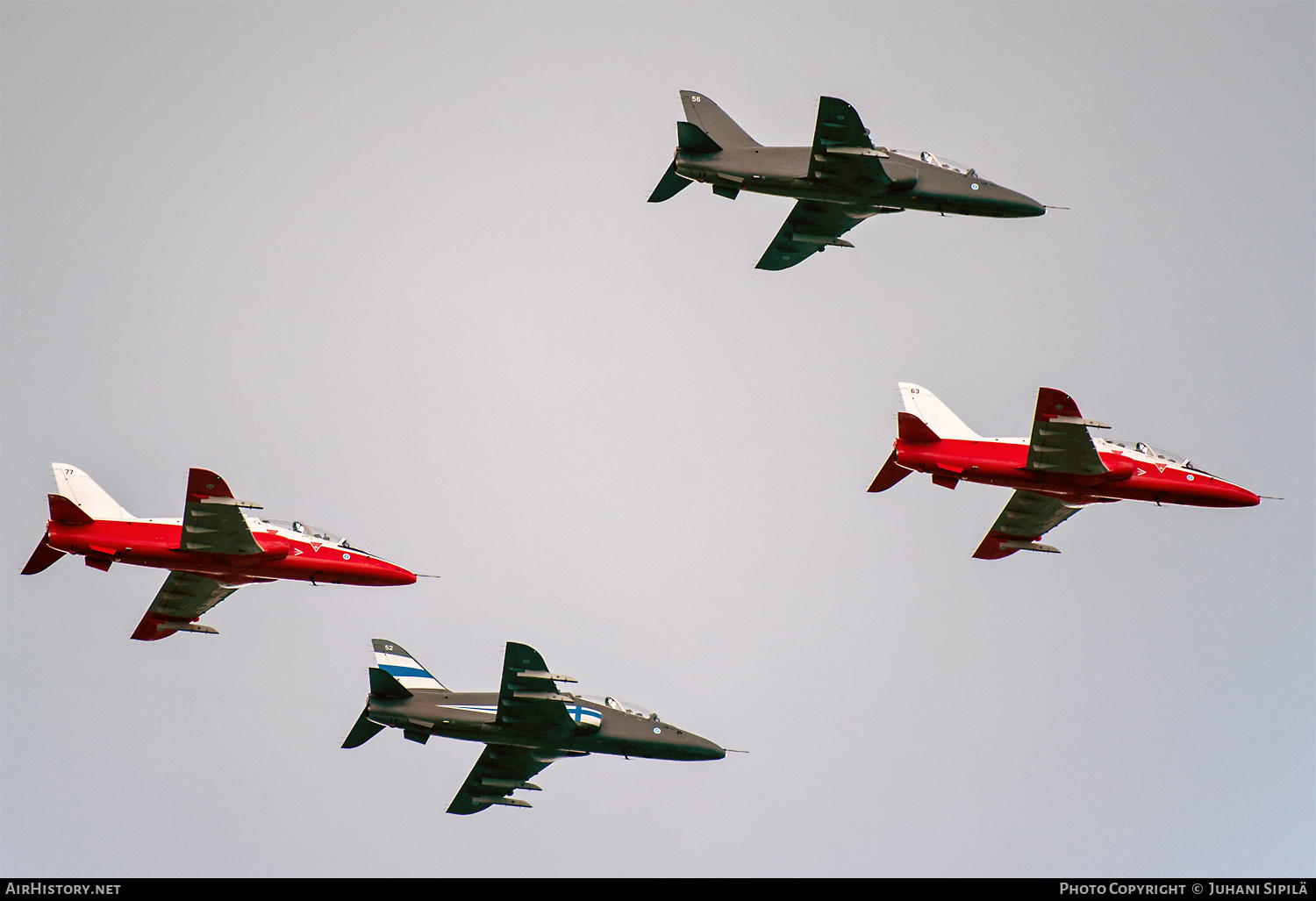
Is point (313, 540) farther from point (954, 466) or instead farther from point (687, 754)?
point (954, 466)

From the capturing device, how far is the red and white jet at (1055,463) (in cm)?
6094

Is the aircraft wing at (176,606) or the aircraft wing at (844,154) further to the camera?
the aircraft wing at (176,606)

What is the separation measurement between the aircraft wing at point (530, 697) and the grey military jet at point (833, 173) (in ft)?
57.0

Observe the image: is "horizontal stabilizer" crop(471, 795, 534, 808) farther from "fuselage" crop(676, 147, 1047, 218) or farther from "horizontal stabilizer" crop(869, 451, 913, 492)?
"fuselage" crop(676, 147, 1047, 218)

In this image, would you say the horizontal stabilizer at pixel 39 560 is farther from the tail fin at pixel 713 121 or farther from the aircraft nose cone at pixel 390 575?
the tail fin at pixel 713 121

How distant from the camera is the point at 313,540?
64.6 metres

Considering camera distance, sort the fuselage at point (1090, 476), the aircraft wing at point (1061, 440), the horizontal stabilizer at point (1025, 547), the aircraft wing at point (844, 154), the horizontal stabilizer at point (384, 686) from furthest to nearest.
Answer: the horizontal stabilizer at point (1025, 547), the horizontal stabilizer at point (384, 686), the fuselage at point (1090, 476), the aircraft wing at point (1061, 440), the aircraft wing at point (844, 154)


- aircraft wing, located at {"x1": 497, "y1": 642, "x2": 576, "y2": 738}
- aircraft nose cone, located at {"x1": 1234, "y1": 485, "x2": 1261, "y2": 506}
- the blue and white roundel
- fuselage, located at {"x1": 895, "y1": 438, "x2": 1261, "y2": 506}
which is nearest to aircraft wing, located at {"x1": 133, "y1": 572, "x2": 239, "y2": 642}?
aircraft wing, located at {"x1": 497, "y1": 642, "x2": 576, "y2": 738}

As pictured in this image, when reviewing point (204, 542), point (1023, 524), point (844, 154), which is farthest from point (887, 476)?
point (204, 542)

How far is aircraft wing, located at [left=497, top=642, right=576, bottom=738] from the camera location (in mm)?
61062

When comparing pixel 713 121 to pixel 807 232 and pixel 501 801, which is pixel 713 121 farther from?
pixel 501 801

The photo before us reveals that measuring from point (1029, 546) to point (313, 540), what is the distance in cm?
2771

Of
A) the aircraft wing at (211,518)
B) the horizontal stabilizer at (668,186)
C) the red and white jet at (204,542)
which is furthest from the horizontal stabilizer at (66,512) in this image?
the horizontal stabilizer at (668,186)

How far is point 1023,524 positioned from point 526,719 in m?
21.2
